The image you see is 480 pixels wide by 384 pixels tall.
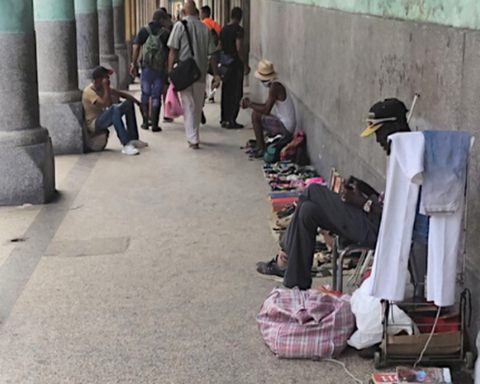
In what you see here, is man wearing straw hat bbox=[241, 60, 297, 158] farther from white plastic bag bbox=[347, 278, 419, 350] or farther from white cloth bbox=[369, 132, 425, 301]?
white cloth bbox=[369, 132, 425, 301]

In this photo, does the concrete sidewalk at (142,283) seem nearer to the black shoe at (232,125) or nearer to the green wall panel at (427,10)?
the green wall panel at (427,10)

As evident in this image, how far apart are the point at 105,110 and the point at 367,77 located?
16.0 ft

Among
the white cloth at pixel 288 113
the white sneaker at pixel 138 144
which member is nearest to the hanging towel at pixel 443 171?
the white cloth at pixel 288 113

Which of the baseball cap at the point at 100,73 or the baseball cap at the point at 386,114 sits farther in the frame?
the baseball cap at the point at 100,73

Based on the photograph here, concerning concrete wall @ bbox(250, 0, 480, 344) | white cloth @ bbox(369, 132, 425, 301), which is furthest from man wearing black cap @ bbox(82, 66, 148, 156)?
white cloth @ bbox(369, 132, 425, 301)

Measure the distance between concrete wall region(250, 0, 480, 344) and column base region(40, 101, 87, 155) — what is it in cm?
269

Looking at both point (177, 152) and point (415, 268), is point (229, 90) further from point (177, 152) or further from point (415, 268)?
point (415, 268)

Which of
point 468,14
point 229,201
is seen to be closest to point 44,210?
point 229,201

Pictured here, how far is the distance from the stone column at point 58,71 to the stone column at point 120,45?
676 cm

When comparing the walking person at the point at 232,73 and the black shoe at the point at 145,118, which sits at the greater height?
the walking person at the point at 232,73

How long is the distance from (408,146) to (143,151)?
23.5 feet

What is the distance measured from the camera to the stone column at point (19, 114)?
25.4 ft

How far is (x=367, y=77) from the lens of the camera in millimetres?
6762

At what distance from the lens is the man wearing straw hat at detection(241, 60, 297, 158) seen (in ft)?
32.1
